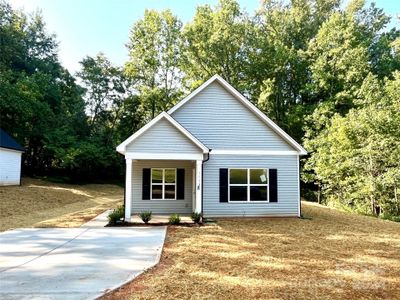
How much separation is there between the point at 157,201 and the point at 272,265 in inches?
356

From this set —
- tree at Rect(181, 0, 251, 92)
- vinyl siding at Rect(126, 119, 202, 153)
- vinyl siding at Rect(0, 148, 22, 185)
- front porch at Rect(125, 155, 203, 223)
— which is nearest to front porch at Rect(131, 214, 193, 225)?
front porch at Rect(125, 155, 203, 223)

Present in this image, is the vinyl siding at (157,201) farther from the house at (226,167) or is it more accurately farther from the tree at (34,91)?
the tree at (34,91)

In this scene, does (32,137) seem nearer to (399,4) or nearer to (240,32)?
(240,32)

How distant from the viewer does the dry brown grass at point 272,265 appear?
17.5 feet

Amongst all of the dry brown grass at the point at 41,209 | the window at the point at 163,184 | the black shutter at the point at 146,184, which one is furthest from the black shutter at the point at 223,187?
the dry brown grass at the point at 41,209

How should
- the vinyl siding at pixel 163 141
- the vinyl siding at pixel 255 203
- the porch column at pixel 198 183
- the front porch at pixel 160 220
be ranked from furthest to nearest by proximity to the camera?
1. the vinyl siding at pixel 255 203
2. the porch column at pixel 198 183
3. the vinyl siding at pixel 163 141
4. the front porch at pixel 160 220

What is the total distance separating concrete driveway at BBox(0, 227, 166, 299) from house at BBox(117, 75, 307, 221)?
12.1ft

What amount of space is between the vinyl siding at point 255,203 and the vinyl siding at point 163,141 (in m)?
1.83

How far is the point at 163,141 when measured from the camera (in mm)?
13156

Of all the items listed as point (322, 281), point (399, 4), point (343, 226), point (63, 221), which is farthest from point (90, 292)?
point (399, 4)

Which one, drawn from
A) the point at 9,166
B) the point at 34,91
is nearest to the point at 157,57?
the point at 34,91

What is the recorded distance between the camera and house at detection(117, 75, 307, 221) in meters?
14.6

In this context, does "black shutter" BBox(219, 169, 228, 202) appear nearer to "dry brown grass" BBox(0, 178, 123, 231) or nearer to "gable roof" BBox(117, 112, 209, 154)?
"gable roof" BBox(117, 112, 209, 154)

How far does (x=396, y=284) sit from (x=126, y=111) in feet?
119
